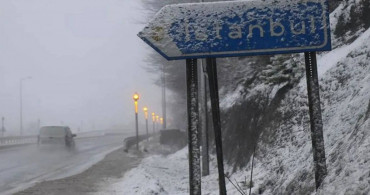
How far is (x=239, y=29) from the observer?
4.87 meters

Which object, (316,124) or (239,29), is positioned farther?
(316,124)

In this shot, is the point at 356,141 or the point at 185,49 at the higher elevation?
the point at 185,49

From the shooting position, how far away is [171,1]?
27.7 meters

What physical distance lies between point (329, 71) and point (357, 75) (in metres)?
1.63

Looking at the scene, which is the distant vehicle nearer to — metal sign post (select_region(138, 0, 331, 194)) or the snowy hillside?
the snowy hillside

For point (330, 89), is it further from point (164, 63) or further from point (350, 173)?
point (164, 63)

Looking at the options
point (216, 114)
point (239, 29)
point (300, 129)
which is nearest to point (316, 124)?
point (216, 114)

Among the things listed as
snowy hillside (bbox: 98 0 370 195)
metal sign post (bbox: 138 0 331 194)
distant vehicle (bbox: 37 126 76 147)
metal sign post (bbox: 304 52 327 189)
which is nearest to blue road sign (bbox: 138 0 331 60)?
metal sign post (bbox: 138 0 331 194)

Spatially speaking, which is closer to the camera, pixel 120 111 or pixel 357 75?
pixel 357 75

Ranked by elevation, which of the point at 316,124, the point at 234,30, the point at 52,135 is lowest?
the point at 52,135

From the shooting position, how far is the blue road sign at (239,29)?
4852 mm

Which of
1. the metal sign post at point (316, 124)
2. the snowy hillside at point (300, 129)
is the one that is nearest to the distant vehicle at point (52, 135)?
the snowy hillside at point (300, 129)

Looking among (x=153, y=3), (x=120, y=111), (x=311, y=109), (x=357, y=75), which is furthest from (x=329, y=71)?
(x=120, y=111)

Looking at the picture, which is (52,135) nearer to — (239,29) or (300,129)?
(300,129)
